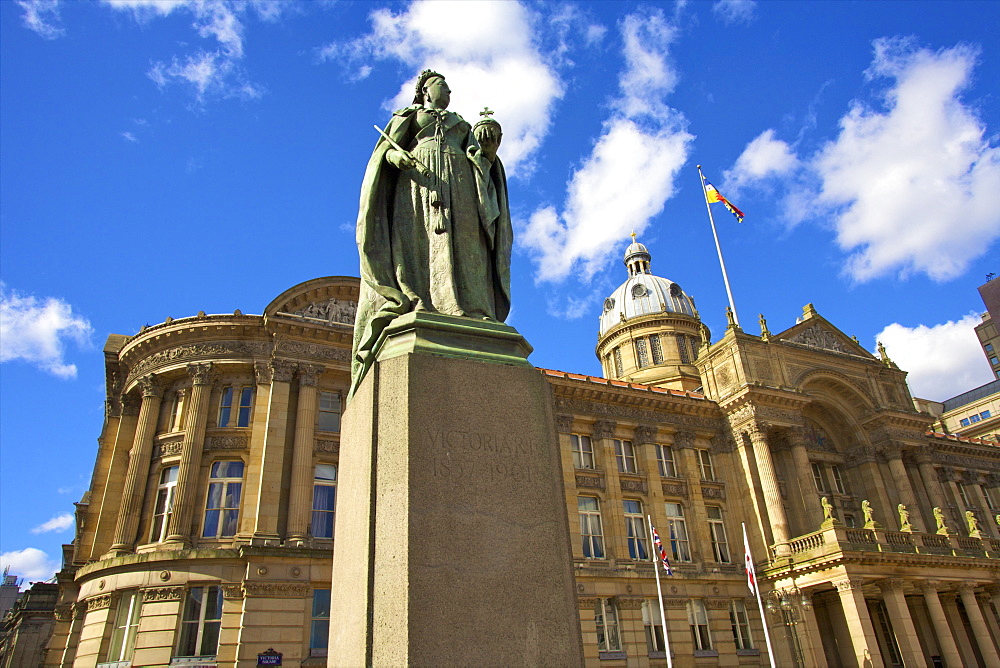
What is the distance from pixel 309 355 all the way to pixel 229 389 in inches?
143

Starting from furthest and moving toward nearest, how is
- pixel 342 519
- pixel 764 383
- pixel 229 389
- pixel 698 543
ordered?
pixel 764 383 < pixel 698 543 < pixel 229 389 < pixel 342 519

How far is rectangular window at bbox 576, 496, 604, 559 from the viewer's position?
32.3m

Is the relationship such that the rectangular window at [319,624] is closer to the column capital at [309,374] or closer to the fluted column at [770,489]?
the column capital at [309,374]

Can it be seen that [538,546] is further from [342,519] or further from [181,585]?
[181,585]

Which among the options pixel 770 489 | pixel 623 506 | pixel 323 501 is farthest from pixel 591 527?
pixel 323 501

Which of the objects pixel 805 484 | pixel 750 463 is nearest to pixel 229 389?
pixel 750 463

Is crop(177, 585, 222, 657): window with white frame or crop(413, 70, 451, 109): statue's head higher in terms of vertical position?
crop(413, 70, 451, 109): statue's head

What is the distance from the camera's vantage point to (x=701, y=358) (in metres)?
41.2

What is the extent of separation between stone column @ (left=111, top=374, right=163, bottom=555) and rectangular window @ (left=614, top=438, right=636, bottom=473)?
22.0m

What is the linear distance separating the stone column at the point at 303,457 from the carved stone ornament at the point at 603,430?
580 inches

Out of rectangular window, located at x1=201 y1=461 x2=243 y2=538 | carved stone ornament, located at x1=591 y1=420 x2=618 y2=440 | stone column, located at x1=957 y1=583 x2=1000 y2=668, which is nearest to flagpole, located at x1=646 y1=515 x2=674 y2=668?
carved stone ornament, located at x1=591 y1=420 x2=618 y2=440

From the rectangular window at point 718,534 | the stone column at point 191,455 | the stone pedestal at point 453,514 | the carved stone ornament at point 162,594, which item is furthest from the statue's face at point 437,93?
the rectangular window at point 718,534

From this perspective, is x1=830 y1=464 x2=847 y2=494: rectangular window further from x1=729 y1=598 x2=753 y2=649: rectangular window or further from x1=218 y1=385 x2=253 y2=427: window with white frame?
x1=218 y1=385 x2=253 y2=427: window with white frame

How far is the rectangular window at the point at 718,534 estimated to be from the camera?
3530 centimetres
